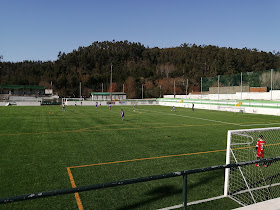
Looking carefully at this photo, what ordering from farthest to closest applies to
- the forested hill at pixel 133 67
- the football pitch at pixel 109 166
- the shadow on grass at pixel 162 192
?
1. the forested hill at pixel 133 67
2. the football pitch at pixel 109 166
3. the shadow on grass at pixel 162 192

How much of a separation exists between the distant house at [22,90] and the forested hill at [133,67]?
10.4 metres

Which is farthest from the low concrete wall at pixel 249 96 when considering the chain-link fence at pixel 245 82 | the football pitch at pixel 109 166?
the football pitch at pixel 109 166

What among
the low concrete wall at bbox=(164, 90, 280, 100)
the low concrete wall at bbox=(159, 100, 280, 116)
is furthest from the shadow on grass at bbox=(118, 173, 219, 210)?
the low concrete wall at bbox=(164, 90, 280, 100)

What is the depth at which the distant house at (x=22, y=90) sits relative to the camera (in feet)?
337

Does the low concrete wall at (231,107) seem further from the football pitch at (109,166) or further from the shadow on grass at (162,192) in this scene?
the shadow on grass at (162,192)

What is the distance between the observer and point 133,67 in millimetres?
144125

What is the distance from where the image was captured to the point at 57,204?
19.6 feet

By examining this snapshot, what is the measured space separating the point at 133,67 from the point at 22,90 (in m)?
65.5

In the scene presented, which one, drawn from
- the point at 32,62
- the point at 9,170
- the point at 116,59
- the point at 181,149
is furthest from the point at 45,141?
the point at 32,62

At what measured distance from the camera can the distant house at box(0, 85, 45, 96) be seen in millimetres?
102812

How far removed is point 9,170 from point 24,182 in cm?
169

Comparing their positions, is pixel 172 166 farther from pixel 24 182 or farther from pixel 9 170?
pixel 9 170

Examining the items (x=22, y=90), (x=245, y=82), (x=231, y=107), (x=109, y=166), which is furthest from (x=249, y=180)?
(x=22, y=90)

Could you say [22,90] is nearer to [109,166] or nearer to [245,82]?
[245,82]
